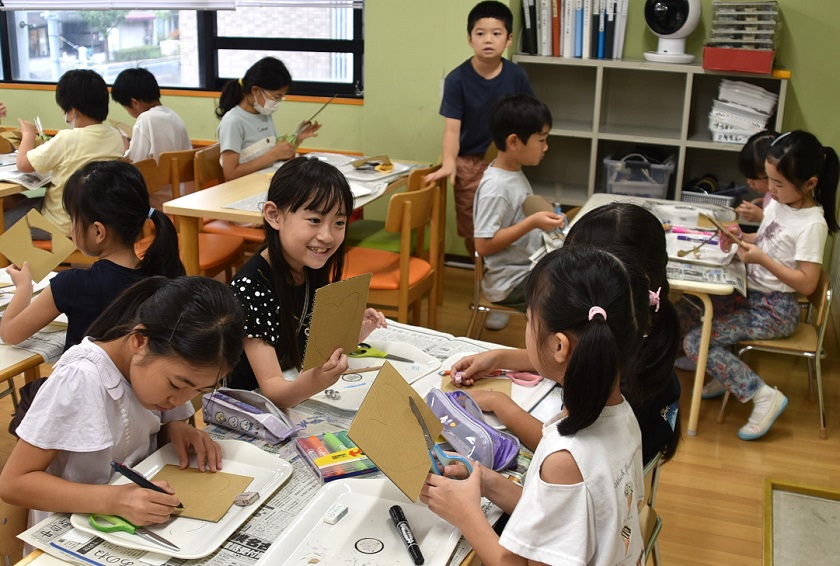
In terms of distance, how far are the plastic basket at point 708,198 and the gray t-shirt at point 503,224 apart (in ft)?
4.64

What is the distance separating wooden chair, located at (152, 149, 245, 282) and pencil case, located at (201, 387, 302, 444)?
1884 millimetres

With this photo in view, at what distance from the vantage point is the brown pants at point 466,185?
13.5 feet

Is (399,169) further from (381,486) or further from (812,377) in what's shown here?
(381,486)

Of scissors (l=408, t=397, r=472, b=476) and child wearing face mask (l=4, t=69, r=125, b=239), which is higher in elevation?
child wearing face mask (l=4, t=69, r=125, b=239)

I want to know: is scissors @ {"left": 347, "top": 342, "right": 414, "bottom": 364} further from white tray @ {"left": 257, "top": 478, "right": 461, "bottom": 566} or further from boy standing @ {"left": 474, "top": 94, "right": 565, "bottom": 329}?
boy standing @ {"left": 474, "top": 94, "right": 565, "bottom": 329}

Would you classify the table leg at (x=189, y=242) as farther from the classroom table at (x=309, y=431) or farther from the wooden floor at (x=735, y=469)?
the classroom table at (x=309, y=431)

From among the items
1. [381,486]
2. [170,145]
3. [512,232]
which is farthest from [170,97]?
[381,486]

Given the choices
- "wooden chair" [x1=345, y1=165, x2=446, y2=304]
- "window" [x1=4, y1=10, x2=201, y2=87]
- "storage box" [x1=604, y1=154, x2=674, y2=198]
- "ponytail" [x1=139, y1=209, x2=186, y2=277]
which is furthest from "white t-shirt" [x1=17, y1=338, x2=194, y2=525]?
"window" [x1=4, y1=10, x2=201, y2=87]

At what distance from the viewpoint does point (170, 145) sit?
4.19 m

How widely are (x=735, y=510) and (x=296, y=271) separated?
1626 mm

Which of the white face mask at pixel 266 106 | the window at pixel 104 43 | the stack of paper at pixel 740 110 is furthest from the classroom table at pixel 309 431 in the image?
the window at pixel 104 43

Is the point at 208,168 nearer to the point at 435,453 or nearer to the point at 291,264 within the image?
the point at 291,264

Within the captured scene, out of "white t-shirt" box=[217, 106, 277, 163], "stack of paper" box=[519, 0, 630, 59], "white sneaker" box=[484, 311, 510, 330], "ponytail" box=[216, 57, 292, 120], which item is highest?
"stack of paper" box=[519, 0, 630, 59]

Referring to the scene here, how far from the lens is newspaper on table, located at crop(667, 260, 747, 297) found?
8.96ft
